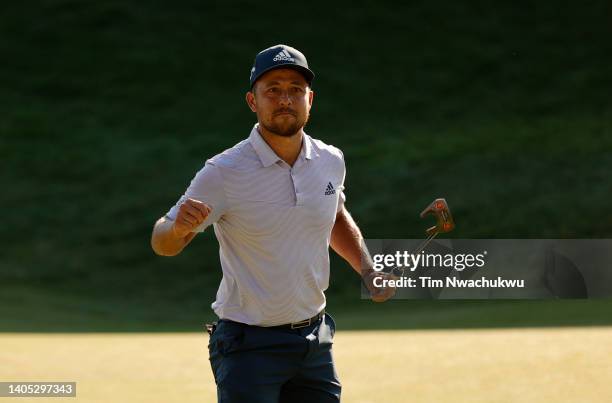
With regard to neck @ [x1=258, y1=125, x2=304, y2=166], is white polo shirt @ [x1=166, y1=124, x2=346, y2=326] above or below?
below

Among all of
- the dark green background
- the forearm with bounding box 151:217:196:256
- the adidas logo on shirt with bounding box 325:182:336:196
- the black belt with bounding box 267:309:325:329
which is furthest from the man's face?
the dark green background

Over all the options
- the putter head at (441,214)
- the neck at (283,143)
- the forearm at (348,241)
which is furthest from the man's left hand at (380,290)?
the neck at (283,143)

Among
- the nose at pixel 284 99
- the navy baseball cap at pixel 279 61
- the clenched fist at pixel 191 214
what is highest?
the navy baseball cap at pixel 279 61

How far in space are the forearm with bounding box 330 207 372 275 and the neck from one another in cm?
35

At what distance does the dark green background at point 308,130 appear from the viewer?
1027 cm

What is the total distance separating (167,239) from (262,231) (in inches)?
11.2

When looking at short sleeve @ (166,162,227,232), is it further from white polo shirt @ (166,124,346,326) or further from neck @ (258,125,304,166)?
neck @ (258,125,304,166)

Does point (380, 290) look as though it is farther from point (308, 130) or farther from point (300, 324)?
point (308, 130)

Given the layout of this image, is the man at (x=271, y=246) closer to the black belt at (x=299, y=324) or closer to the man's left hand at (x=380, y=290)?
the black belt at (x=299, y=324)

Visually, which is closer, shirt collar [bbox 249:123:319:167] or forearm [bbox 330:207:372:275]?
shirt collar [bbox 249:123:319:167]

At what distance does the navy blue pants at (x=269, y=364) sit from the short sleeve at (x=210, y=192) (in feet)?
1.10

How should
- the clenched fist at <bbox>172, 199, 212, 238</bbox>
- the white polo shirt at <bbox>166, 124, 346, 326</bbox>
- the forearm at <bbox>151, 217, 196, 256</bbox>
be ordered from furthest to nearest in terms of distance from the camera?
1. the white polo shirt at <bbox>166, 124, 346, 326</bbox>
2. the forearm at <bbox>151, 217, 196, 256</bbox>
3. the clenched fist at <bbox>172, 199, 212, 238</bbox>

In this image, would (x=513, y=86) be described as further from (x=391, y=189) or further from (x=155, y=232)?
(x=155, y=232)

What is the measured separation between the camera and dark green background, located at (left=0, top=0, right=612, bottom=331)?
10266mm
